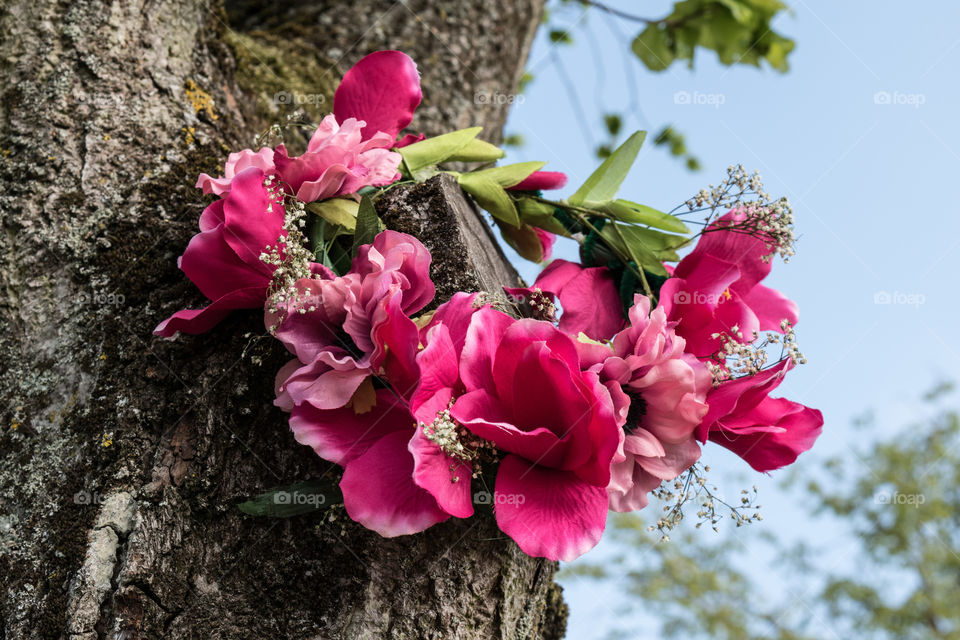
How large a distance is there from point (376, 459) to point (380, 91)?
0.62 metres

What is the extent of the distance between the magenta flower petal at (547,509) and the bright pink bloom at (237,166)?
54 centimetres

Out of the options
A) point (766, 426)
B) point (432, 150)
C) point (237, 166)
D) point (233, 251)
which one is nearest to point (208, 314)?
point (233, 251)

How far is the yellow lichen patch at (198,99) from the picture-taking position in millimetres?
1427

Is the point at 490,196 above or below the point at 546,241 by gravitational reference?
above

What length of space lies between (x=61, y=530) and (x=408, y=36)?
5.33 feet

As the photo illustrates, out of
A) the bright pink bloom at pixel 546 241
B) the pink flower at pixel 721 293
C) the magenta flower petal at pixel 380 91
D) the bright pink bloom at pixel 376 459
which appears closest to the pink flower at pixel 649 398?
the pink flower at pixel 721 293

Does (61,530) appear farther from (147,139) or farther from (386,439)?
(147,139)

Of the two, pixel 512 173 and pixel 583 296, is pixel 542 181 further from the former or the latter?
pixel 583 296

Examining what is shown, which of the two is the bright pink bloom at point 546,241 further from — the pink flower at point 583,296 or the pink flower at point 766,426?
the pink flower at point 766,426

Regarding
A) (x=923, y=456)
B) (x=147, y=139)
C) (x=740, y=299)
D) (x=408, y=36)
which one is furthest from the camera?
(x=923, y=456)

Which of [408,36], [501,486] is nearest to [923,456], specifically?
[408,36]

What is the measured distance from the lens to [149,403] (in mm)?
1060

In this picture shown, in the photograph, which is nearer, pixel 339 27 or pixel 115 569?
pixel 115 569

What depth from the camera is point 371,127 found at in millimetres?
1204
